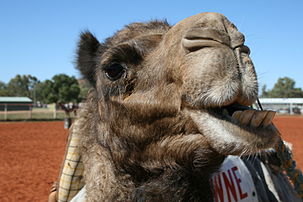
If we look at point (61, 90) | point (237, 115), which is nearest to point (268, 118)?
point (237, 115)

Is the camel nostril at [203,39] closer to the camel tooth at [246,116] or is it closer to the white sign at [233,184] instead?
the camel tooth at [246,116]

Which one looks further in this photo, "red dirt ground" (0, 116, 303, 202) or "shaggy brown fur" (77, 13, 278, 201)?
"red dirt ground" (0, 116, 303, 202)

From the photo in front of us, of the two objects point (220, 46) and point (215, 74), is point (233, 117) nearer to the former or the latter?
point (215, 74)

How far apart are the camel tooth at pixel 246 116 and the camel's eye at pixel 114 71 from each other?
3.49ft

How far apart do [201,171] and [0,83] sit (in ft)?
463

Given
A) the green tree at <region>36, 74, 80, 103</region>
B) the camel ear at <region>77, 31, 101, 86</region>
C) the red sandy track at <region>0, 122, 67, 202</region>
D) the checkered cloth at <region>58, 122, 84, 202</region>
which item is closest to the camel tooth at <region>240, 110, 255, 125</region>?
the camel ear at <region>77, 31, 101, 86</region>

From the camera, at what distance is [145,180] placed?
2.41 metres

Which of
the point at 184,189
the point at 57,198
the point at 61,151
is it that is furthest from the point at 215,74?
the point at 61,151

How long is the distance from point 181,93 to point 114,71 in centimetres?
73

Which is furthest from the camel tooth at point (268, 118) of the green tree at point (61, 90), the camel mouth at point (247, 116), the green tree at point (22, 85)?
the green tree at point (22, 85)

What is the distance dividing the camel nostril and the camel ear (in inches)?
55.5

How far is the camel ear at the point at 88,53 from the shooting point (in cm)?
313

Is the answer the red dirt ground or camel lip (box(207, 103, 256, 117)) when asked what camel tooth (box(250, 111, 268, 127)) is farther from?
the red dirt ground

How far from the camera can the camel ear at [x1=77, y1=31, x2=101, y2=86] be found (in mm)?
3131
